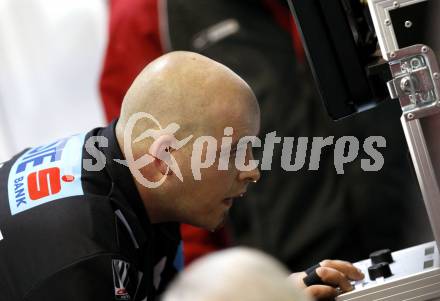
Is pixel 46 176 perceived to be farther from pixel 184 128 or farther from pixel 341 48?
pixel 341 48

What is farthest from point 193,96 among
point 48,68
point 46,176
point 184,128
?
point 48,68

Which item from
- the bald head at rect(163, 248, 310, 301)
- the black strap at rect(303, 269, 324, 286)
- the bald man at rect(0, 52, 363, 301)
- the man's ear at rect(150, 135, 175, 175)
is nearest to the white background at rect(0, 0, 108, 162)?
the bald man at rect(0, 52, 363, 301)

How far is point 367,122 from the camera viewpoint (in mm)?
3154

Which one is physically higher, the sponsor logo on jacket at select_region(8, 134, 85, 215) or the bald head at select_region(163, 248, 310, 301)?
the bald head at select_region(163, 248, 310, 301)

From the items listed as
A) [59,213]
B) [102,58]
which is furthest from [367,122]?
[59,213]

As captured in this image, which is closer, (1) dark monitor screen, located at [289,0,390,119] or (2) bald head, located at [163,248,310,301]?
(2) bald head, located at [163,248,310,301]

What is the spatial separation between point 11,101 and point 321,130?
1282 mm

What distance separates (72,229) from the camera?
1687 millimetres

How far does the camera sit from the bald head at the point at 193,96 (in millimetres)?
1792

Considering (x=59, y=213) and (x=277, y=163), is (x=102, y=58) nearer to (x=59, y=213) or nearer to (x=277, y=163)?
(x=277, y=163)

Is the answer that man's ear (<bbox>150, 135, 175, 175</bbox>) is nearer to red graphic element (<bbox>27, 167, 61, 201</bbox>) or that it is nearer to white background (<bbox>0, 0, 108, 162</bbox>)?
red graphic element (<bbox>27, 167, 61, 201</bbox>)

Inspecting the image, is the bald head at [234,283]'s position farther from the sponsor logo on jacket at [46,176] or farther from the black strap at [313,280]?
the sponsor logo on jacket at [46,176]

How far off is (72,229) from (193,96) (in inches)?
13.4

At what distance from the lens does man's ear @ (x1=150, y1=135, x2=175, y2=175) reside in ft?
5.94
